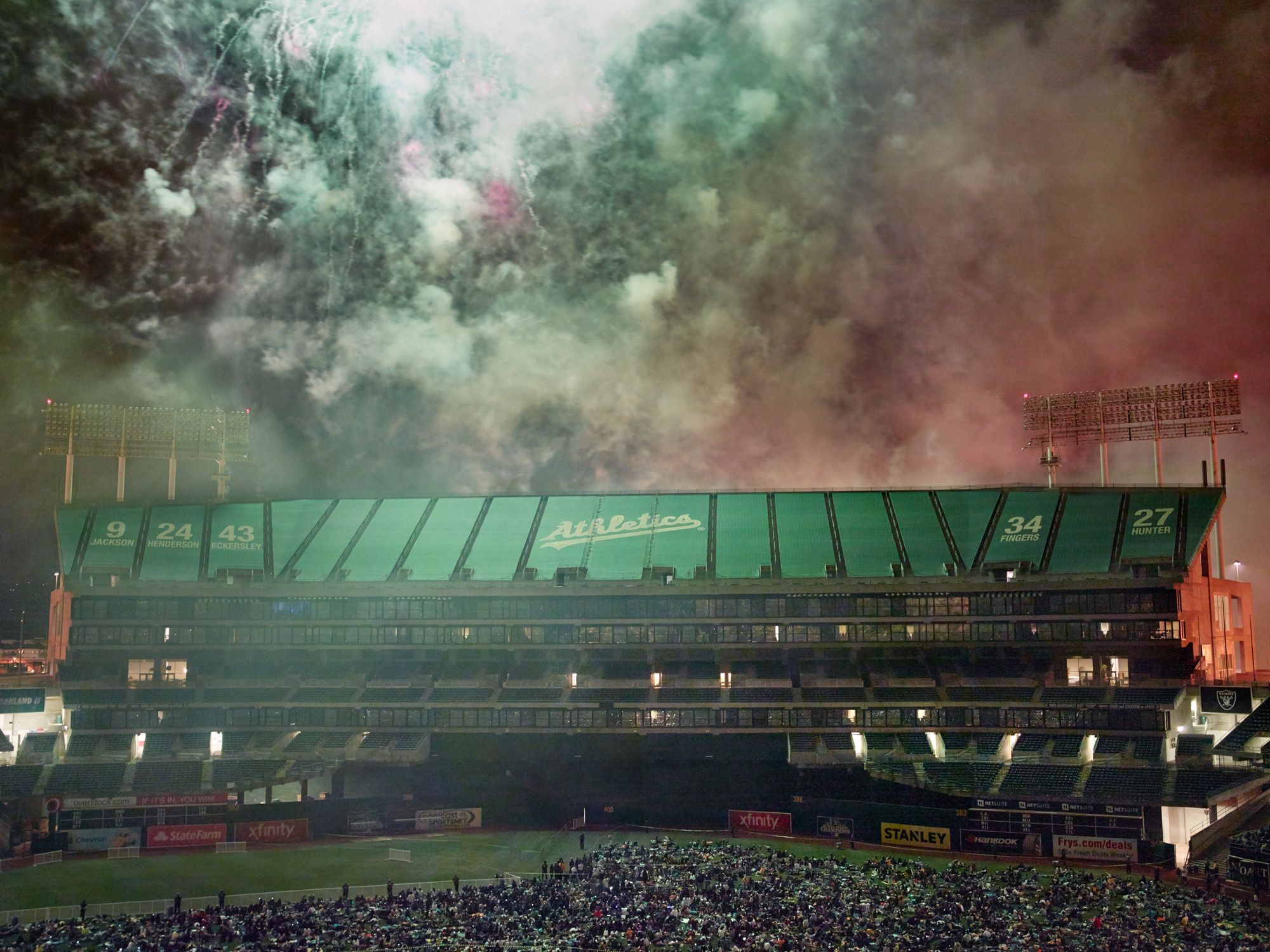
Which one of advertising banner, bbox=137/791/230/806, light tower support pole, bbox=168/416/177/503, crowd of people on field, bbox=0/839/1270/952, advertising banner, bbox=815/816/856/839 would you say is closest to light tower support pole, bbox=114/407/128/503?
light tower support pole, bbox=168/416/177/503

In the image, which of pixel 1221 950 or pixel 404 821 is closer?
pixel 1221 950

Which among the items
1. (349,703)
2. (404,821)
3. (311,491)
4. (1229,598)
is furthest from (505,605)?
(1229,598)

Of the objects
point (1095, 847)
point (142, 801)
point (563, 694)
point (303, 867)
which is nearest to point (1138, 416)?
point (1095, 847)

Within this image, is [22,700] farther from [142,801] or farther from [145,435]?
[145,435]

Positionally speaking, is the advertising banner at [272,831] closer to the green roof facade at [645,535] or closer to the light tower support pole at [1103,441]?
the green roof facade at [645,535]

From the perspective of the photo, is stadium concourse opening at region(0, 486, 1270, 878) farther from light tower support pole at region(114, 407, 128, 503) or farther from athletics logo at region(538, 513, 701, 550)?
light tower support pole at region(114, 407, 128, 503)

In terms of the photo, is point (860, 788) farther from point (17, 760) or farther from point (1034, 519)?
point (17, 760)
